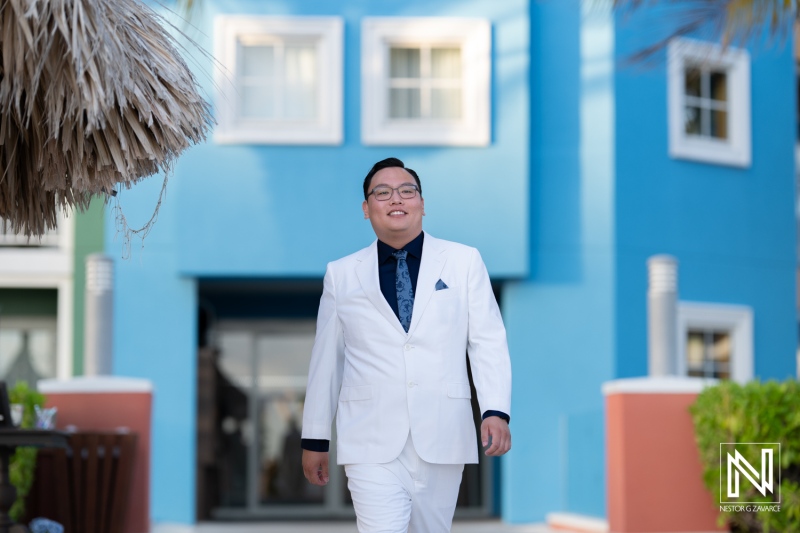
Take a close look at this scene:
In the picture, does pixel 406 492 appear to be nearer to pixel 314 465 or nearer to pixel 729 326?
pixel 314 465

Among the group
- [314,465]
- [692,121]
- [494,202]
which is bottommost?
[314,465]

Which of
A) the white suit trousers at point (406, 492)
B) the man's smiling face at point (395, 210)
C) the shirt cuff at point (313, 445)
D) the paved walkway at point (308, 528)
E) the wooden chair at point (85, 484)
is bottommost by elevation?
the paved walkway at point (308, 528)

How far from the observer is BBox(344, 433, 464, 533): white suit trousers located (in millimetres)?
4980

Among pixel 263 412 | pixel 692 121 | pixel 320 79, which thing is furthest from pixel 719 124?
pixel 263 412

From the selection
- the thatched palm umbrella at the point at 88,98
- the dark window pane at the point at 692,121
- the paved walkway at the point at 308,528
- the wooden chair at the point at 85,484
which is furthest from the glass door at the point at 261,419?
the thatched palm umbrella at the point at 88,98

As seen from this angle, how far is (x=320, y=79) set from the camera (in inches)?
549

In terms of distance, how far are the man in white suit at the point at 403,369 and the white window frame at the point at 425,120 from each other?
27.9ft

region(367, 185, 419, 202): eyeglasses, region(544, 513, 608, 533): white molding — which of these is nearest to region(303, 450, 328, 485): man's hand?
region(367, 185, 419, 202): eyeglasses

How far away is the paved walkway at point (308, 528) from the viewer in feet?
41.7

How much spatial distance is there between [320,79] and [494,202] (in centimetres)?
229

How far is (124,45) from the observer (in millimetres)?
4578

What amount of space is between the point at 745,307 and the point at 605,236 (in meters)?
2.00

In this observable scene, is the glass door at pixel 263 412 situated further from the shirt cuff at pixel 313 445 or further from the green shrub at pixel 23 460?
the shirt cuff at pixel 313 445

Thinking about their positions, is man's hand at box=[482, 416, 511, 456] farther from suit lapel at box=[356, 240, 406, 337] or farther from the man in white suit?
suit lapel at box=[356, 240, 406, 337]
